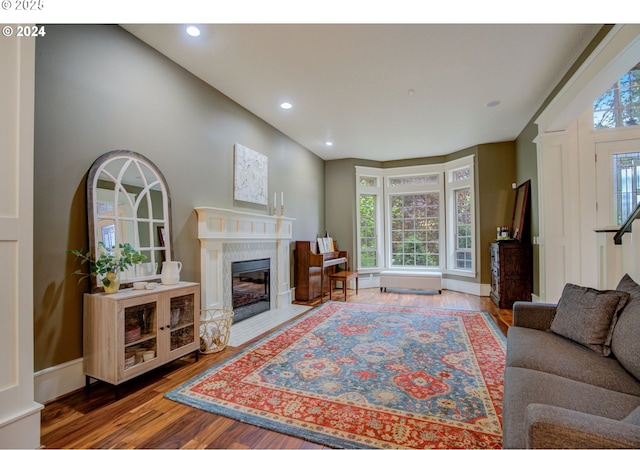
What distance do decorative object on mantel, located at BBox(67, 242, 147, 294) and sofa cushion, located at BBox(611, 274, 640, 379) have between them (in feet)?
9.71

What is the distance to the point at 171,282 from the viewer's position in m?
2.47

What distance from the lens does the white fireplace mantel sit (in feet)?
10.3

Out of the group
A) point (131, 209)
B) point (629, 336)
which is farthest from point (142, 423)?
point (629, 336)

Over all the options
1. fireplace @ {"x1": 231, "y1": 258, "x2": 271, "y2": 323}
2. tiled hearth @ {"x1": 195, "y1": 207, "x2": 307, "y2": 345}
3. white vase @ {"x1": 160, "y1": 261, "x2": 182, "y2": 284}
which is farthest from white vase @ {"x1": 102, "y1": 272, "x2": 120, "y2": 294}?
fireplace @ {"x1": 231, "y1": 258, "x2": 271, "y2": 323}

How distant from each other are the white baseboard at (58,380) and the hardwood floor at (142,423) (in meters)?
0.05

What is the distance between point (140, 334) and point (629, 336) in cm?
296

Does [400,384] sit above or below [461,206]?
below

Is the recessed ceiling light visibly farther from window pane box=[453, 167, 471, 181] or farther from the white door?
window pane box=[453, 167, 471, 181]

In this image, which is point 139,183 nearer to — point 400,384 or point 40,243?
point 40,243

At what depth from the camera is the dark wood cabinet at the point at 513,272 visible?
14.4 feet

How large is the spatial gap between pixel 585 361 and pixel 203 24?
11.1 ft

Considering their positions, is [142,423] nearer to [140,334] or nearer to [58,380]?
[140,334]

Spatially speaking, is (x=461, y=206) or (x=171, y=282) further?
(x=461, y=206)
